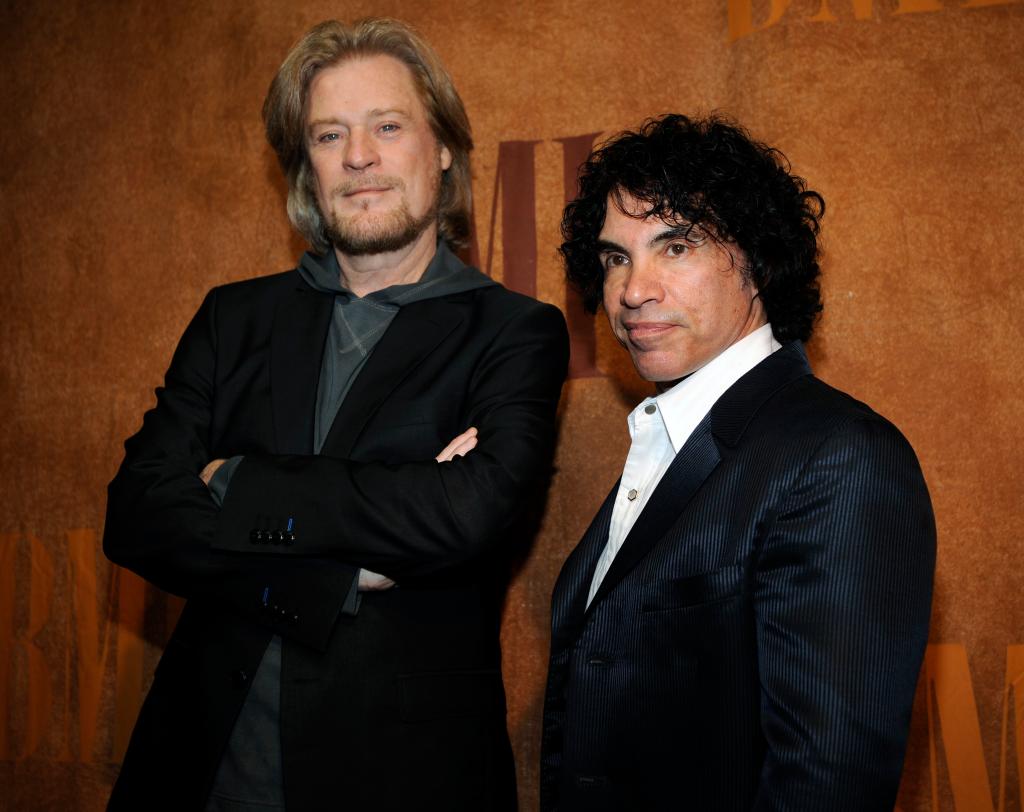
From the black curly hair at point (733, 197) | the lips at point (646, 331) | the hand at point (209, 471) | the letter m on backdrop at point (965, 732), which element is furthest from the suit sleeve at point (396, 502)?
the letter m on backdrop at point (965, 732)

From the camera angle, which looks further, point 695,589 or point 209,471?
point 209,471

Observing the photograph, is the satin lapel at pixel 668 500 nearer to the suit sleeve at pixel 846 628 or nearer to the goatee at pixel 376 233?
the suit sleeve at pixel 846 628

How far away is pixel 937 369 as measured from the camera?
8.48 feet

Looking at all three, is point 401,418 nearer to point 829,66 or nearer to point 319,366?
point 319,366

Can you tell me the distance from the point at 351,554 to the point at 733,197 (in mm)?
1003

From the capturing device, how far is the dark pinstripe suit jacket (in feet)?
4.50

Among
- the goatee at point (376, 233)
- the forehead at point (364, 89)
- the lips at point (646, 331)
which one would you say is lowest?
the lips at point (646, 331)

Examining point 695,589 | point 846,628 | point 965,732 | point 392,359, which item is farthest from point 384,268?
point 965,732

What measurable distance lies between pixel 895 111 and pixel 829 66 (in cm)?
21

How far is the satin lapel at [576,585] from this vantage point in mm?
1877

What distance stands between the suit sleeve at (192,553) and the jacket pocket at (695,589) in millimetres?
603

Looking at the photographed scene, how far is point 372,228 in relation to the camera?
2289mm

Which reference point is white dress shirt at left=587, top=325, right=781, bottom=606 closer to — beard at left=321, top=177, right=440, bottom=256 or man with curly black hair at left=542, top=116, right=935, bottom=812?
man with curly black hair at left=542, top=116, right=935, bottom=812

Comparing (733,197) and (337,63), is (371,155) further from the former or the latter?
(733,197)
